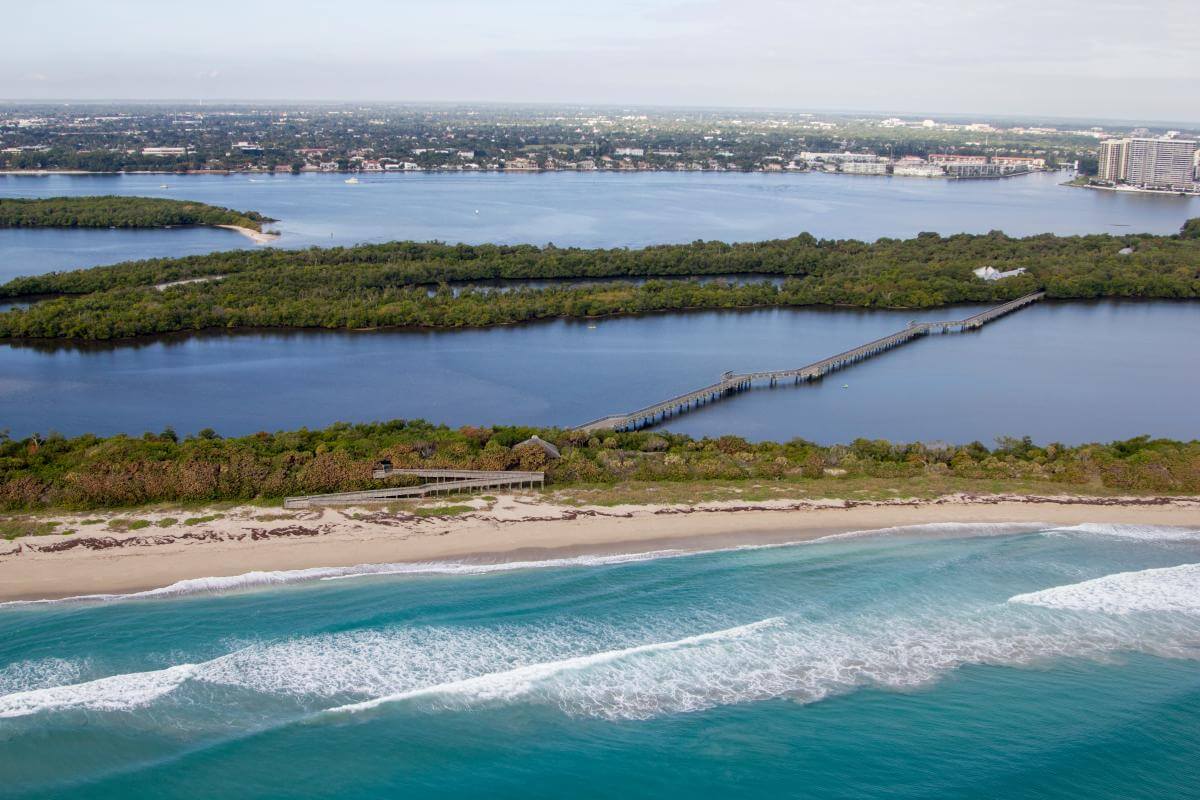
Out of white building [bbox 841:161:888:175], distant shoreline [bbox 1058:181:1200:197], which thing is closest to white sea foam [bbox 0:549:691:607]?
distant shoreline [bbox 1058:181:1200:197]

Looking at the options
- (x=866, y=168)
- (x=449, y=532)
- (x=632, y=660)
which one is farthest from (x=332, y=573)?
(x=866, y=168)

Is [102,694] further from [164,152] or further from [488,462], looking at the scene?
[164,152]

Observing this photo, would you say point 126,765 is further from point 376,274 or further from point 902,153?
point 902,153

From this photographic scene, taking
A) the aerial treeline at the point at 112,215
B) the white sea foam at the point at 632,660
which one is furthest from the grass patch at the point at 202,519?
the aerial treeline at the point at 112,215

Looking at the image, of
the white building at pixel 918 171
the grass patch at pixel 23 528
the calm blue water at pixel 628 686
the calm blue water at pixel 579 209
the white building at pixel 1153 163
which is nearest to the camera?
the calm blue water at pixel 628 686

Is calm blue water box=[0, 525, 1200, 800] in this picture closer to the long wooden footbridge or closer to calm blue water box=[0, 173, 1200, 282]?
the long wooden footbridge

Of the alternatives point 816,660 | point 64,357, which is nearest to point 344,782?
point 816,660

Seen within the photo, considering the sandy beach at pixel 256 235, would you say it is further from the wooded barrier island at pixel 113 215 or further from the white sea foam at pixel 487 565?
the white sea foam at pixel 487 565
